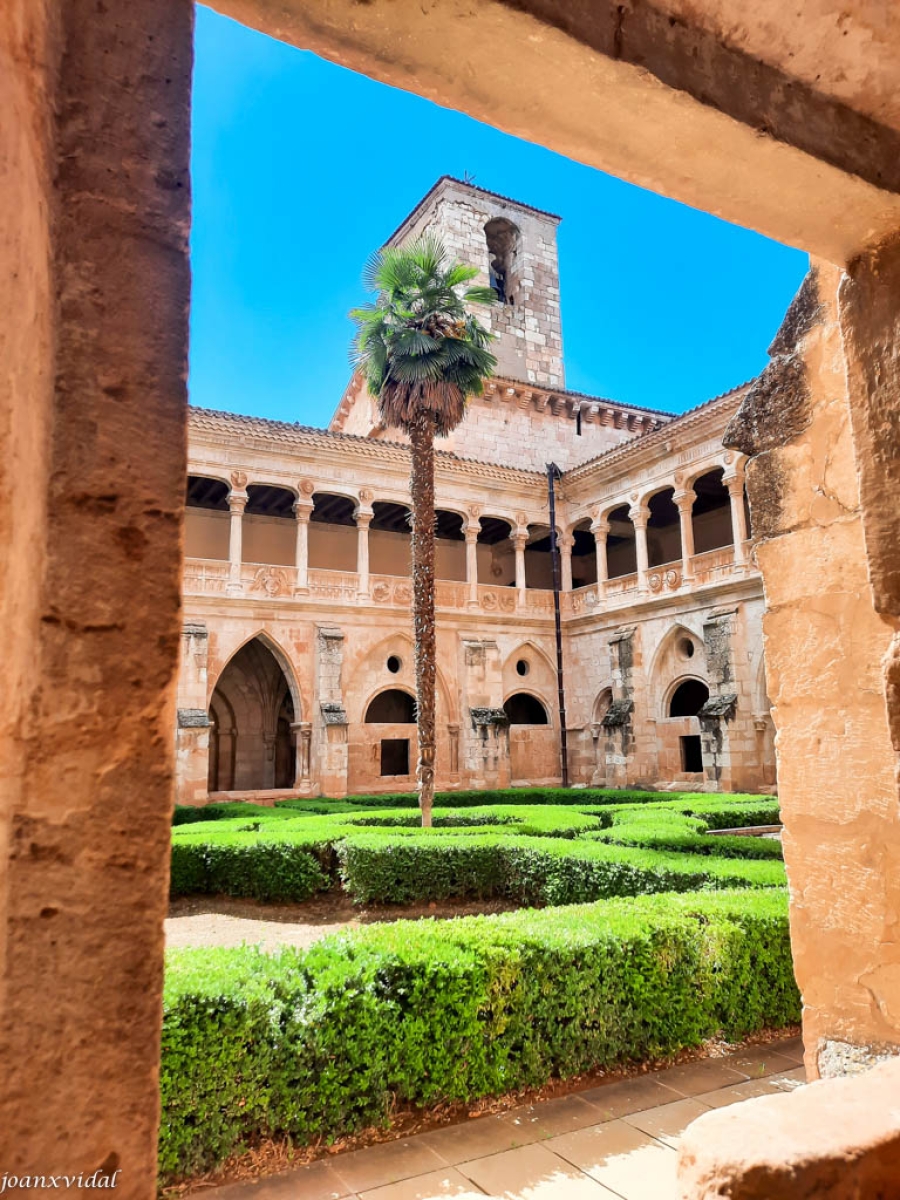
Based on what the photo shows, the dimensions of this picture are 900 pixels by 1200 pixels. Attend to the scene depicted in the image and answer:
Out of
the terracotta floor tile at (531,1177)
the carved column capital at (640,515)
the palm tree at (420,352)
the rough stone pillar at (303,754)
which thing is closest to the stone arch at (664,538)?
the carved column capital at (640,515)

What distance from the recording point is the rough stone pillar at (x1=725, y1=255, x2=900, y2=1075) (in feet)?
8.16

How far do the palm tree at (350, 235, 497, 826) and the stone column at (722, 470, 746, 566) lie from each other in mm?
7005

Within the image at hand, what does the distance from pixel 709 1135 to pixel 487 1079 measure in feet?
8.44

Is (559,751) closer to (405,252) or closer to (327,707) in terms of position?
(327,707)

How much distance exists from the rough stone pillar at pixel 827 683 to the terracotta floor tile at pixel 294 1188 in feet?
5.81

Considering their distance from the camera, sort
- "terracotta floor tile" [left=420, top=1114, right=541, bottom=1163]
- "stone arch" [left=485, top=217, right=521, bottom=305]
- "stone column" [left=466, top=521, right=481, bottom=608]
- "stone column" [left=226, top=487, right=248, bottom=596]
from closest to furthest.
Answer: "terracotta floor tile" [left=420, top=1114, right=541, bottom=1163], "stone column" [left=226, top=487, right=248, bottom=596], "stone column" [left=466, top=521, right=481, bottom=608], "stone arch" [left=485, top=217, right=521, bottom=305]

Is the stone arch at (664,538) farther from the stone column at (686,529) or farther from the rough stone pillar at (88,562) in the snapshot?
the rough stone pillar at (88,562)

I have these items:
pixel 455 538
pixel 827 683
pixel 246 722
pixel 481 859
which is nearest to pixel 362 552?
pixel 455 538

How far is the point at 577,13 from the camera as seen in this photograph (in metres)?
1.54

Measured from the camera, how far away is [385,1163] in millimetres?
3088

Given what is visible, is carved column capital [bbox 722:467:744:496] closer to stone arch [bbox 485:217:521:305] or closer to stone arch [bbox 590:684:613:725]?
stone arch [bbox 590:684:613:725]

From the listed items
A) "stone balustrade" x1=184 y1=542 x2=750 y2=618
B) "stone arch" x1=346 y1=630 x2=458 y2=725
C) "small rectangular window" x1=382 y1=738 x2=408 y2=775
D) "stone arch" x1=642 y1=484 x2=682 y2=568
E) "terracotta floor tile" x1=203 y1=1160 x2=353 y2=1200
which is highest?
"stone arch" x1=642 y1=484 x2=682 y2=568

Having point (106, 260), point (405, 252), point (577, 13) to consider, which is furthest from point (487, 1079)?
point (405, 252)

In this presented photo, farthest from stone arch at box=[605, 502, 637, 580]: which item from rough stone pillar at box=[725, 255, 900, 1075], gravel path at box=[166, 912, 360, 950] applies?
rough stone pillar at box=[725, 255, 900, 1075]
